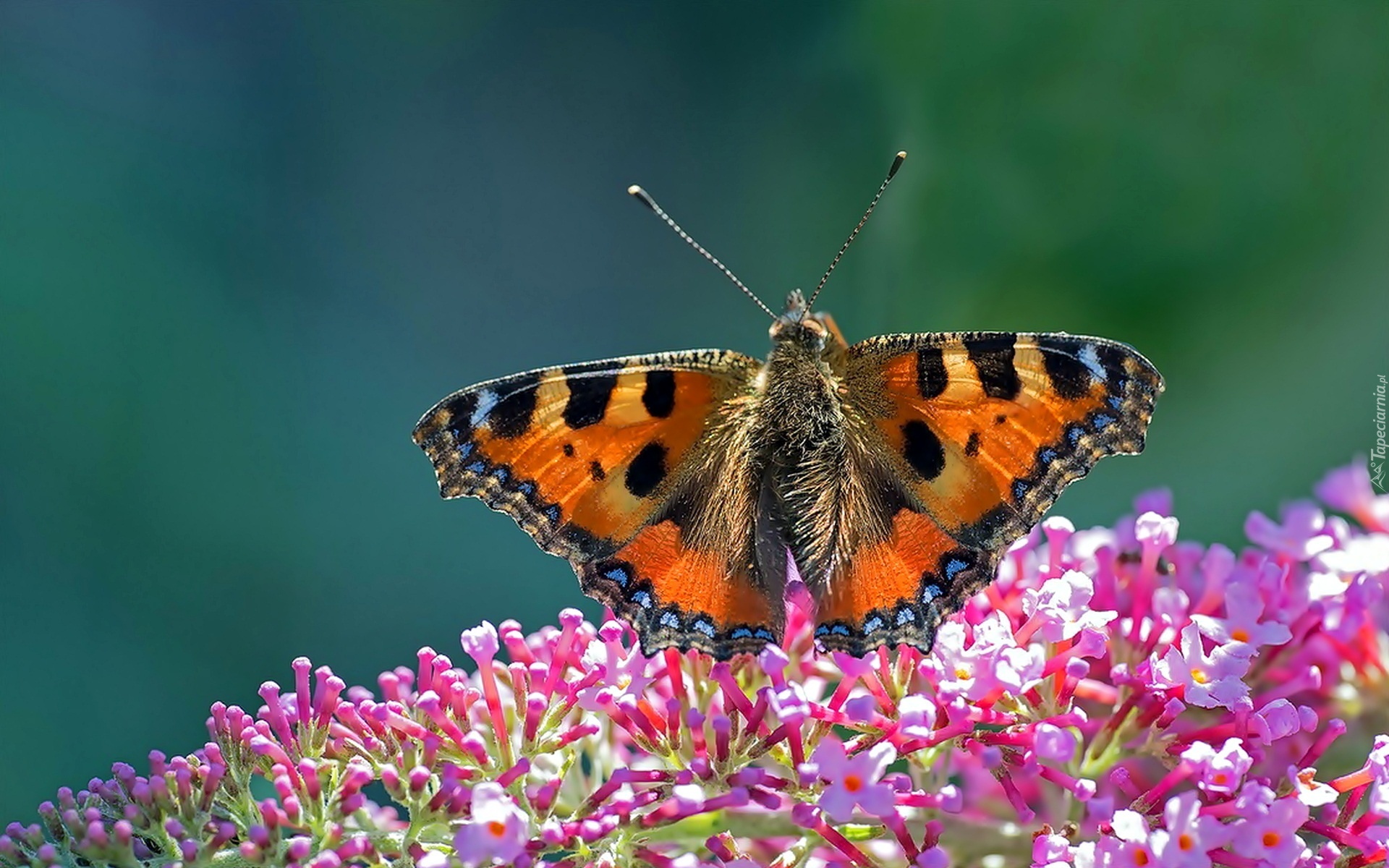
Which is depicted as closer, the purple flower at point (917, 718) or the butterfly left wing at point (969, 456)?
the purple flower at point (917, 718)

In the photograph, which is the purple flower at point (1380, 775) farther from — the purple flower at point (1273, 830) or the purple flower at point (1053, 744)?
the purple flower at point (1053, 744)

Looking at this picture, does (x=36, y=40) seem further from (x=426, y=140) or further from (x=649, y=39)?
(x=649, y=39)

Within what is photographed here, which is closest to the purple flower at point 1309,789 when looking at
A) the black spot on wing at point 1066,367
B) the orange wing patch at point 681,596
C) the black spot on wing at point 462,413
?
the black spot on wing at point 1066,367

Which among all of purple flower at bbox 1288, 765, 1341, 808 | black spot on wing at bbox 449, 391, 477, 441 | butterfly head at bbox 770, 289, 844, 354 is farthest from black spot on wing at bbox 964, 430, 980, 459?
black spot on wing at bbox 449, 391, 477, 441

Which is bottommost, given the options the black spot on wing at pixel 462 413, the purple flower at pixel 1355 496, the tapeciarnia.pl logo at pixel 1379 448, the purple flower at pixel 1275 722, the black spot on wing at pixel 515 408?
the purple flower at pixel 1275 722

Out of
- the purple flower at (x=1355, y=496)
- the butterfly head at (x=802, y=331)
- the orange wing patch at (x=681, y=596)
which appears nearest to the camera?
the orange wing patch at (x=681, y=596)

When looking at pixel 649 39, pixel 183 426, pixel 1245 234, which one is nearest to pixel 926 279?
pixel 1245 234

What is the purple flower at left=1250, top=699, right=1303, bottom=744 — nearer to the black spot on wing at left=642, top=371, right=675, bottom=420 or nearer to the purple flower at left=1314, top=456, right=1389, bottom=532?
the purple flower at left=1314, top=456, right=1389, bottom=532

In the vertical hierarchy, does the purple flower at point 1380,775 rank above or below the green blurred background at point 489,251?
below
